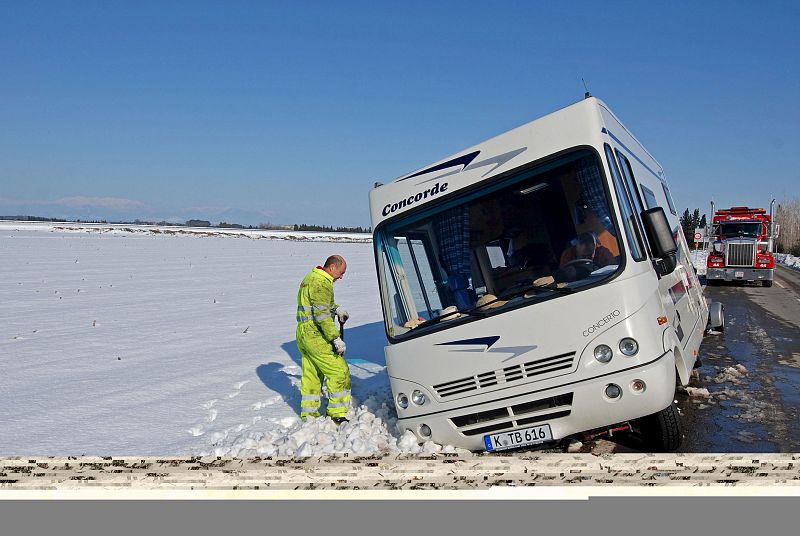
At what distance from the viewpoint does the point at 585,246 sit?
189 inches

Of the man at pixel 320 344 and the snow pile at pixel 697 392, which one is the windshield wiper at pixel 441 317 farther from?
the snow pile at pixel 697 392

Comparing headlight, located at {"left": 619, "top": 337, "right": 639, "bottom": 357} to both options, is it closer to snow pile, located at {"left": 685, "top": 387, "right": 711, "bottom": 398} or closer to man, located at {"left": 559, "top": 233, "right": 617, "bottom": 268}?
man, located at {"left": 559, "top": 233, "right": 617, "bottom": 268}

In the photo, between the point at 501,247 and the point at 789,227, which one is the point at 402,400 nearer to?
the point at 501,247

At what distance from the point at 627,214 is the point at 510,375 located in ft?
5.17

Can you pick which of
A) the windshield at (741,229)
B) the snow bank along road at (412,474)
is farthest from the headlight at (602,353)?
the windshield at (741,229)

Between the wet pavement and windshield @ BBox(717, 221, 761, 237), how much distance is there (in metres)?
10.8

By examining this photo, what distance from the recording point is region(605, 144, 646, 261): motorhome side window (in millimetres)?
4648

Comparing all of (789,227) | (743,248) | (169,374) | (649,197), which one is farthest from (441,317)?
(789,227)

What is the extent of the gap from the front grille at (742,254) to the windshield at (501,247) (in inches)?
770

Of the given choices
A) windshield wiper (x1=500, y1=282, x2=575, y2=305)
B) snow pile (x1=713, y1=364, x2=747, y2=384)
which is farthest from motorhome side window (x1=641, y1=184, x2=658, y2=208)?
snow pile (x1=713, y1=364, x2=747, y2=384)

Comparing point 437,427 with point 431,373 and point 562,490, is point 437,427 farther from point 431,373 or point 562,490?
point 562,490

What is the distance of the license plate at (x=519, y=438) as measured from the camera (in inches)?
180

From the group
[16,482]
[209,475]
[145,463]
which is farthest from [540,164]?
[16,482]

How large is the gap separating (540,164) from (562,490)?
257cm
